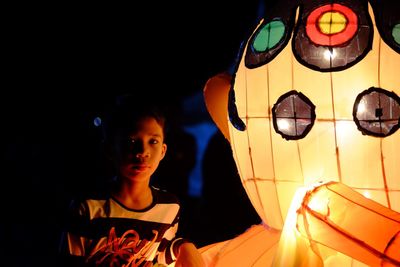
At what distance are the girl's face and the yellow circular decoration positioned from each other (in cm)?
90

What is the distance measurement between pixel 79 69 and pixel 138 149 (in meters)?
5.38

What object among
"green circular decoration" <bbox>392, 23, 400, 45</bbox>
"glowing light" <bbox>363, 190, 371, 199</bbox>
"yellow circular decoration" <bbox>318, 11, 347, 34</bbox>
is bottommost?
"glowing light" <bbox>363, 190, 371, 199</bbox>

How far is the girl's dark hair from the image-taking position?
2471 mm

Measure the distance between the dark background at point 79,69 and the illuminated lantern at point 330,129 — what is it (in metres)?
4.13

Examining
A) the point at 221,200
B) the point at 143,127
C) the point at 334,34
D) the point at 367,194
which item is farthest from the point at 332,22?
the point at 221,200

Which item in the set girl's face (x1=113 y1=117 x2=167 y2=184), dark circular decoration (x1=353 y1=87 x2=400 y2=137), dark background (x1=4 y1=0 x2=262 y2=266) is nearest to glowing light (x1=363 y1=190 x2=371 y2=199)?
dark circular decoration (x1=353 y1=87 x2=400 y2=137)

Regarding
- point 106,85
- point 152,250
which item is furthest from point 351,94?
point 106,85

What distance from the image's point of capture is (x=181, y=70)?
24.9ft

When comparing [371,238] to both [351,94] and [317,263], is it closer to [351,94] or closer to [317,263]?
[317,263]

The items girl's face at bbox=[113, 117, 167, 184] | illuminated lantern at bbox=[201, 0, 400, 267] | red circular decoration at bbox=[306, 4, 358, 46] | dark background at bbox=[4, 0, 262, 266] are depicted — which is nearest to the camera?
illuminated lantern at bbox=[201, 0, 400, 267]

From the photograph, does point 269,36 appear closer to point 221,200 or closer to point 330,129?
point 330,129

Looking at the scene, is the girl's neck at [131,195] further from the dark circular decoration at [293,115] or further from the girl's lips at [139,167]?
the dark circular decoration at [293,115]

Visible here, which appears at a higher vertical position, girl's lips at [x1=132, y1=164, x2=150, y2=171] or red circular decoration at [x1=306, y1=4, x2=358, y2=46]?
red circular decoration at [x1=306, y1=4, x2=358, y2=46]

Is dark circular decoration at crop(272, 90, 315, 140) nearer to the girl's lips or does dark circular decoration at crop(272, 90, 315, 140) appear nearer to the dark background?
the girl's lips
